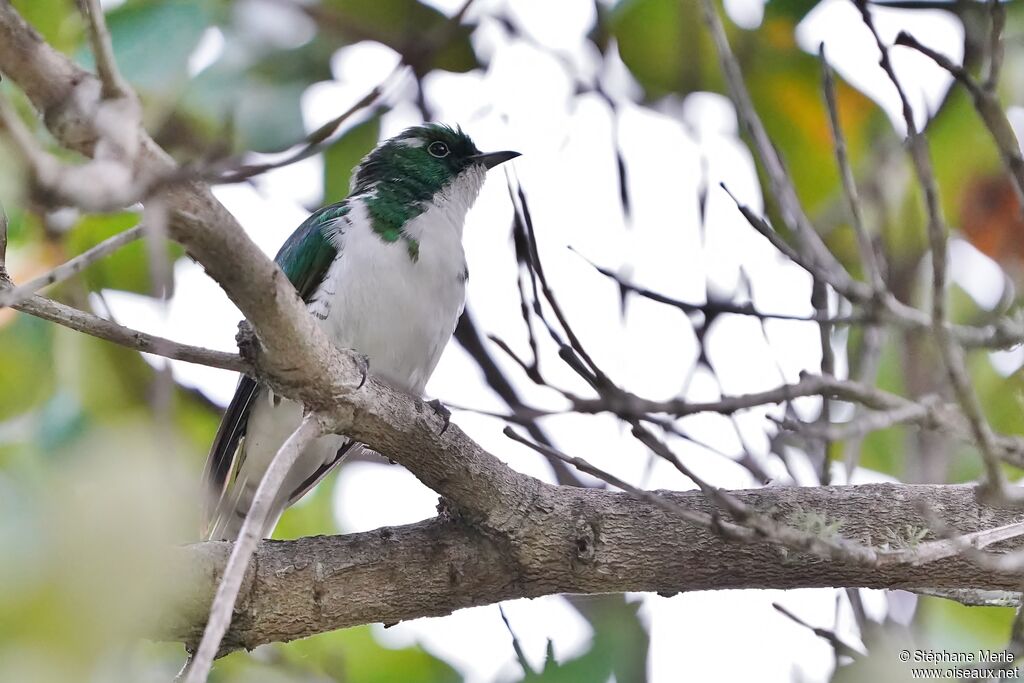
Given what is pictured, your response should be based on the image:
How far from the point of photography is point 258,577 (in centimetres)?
326

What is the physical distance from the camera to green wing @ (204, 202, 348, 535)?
4246mm

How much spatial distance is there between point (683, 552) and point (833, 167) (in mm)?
2170

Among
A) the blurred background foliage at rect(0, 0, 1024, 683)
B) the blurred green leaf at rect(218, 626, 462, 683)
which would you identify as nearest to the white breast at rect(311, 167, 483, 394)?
the blurred background foliage at rect(0, 0, 1024, 683)

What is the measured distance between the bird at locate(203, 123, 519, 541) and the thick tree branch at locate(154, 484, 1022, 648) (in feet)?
2.78

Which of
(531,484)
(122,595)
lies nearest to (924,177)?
(122,595)

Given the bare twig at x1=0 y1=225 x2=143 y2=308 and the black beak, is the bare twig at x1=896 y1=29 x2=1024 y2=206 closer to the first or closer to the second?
the bare twig at x1=0 y1=225 x2=143 y2=308

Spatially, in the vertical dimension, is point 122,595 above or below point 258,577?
below

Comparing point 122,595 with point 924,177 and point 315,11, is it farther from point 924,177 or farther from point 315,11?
point 315,11

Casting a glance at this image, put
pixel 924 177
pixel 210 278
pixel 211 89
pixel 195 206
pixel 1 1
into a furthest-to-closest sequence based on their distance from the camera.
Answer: pixel 211 89, pixel 210 278, pixel 195 206, pixel 924 177, pixel 1 1

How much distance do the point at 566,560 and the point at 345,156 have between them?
2.66 m

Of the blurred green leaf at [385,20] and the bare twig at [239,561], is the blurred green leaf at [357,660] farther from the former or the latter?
the blurred green leaf at [385,20]

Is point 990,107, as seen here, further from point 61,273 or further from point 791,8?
point 791,8

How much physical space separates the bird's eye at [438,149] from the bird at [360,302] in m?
0.25

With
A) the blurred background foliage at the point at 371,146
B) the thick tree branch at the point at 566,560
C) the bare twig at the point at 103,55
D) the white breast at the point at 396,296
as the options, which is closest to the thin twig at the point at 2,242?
the blurred background foliage at the point at 371,146
